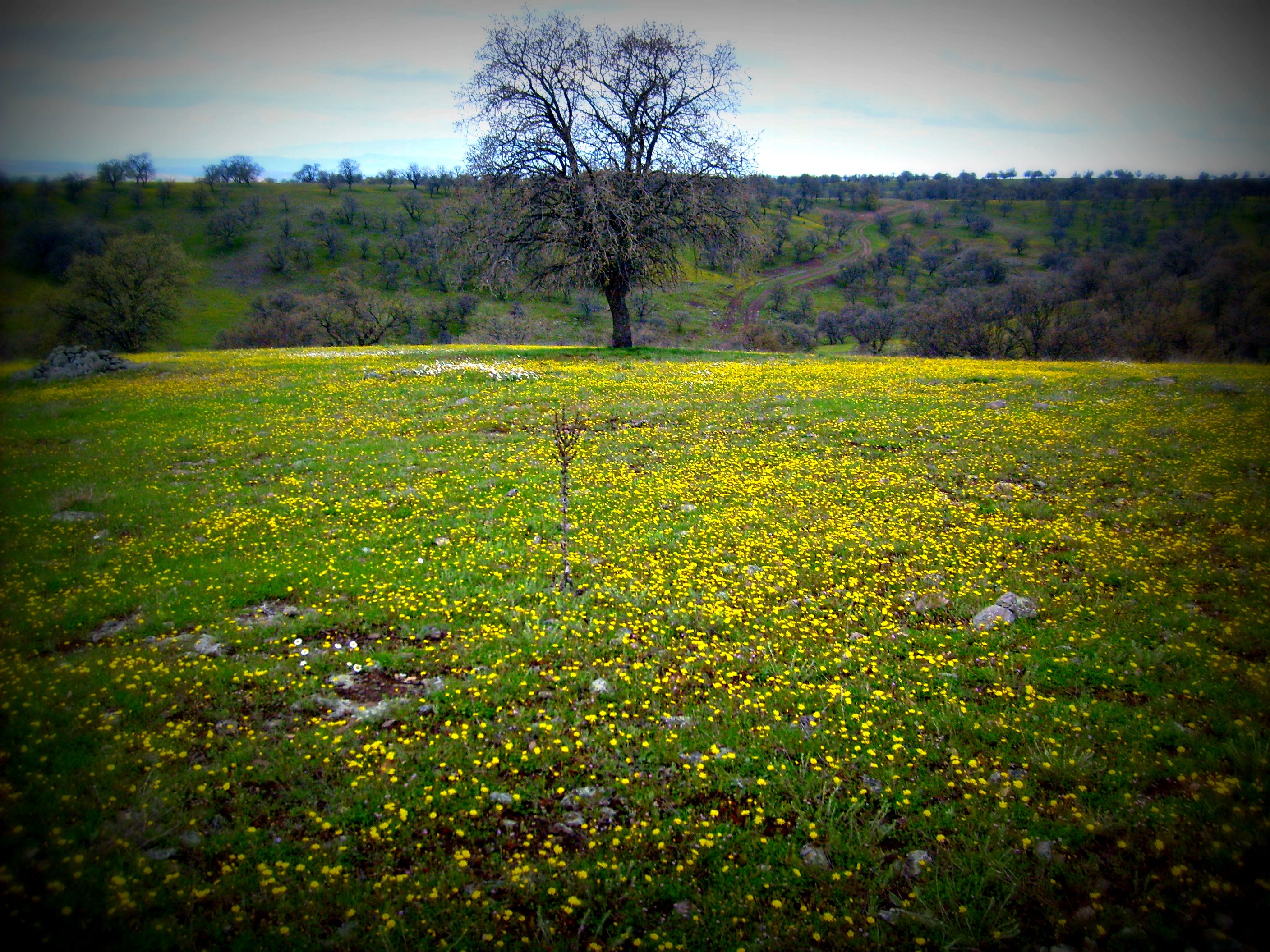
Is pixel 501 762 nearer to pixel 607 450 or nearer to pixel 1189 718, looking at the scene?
pixel 1189 718

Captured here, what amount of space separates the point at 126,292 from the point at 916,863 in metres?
72.3

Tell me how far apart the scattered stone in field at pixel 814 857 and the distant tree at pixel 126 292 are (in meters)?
70.1

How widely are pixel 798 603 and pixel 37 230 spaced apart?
207ft

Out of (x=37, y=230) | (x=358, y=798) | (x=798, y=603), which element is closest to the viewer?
(x=358, y=798)

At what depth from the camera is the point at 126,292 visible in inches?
2111

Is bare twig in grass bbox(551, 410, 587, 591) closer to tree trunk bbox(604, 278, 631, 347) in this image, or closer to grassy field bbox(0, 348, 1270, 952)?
grassy field bbox(0, 348, 1270, 952)

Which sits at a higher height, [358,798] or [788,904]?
[358,798]

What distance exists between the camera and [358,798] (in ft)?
17.5

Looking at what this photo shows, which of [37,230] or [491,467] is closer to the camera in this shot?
[491,467]

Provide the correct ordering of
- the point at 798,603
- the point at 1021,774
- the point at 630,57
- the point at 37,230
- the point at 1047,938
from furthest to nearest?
the point at 37,230
the point at 630,57
the point at 798,603
the point at 1021,774
the point at 1047,938

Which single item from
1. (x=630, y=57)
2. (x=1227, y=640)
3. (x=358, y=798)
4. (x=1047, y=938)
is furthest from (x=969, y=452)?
(x=630, y=57)

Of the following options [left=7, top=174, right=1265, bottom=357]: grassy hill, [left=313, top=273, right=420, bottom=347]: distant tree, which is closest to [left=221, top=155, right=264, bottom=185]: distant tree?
[left=7, top=174, right=1265, bottom=357]: grassy hill

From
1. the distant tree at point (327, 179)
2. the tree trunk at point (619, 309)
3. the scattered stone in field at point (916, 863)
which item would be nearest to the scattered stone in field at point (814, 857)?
the scattered stone in field at point (916, 863)

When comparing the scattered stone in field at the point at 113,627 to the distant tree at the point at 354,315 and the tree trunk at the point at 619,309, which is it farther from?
the distant tree at the point at 354,315
